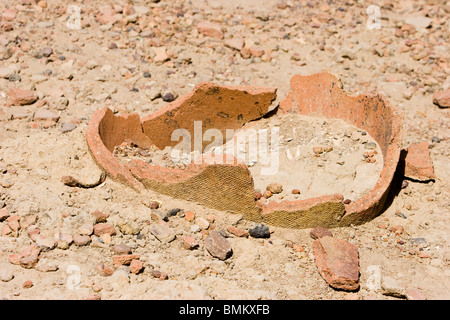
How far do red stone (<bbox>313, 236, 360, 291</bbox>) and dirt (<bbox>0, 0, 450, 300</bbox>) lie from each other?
0.07 m

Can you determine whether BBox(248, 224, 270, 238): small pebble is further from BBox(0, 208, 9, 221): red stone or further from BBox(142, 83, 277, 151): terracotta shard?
BBox(0, 208, 9, 221): red stone

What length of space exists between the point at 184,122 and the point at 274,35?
243 cm

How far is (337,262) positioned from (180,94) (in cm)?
296

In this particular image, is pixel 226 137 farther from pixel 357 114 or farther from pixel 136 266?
pixel 136 266

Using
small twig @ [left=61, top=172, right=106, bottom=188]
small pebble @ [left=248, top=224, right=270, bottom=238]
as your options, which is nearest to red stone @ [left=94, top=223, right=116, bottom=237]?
small twig @ [left=61, top=172, right=106, bottom=188]

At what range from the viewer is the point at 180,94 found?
6160 millimetres

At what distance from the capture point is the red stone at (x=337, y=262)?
3834mm

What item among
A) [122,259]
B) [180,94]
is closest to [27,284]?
[122,259]

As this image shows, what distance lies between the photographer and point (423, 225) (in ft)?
15.1

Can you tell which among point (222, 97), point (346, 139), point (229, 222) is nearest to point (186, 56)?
point (222, 97)

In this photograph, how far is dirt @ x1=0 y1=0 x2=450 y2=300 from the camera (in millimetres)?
3836

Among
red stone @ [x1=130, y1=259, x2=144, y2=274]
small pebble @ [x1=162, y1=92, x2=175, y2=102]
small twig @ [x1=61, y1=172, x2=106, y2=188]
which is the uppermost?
small pebble @ [x1=162, y1=92, x2=175, y2=102]

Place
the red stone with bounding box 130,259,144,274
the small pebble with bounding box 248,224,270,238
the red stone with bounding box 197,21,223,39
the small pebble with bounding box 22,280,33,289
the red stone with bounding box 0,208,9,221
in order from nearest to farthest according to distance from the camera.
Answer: the small pebble with bounding box 22,280,33,289, the red stone with bounding box 130,259,144,274, the red stone with bounding box 0,208,9,221, the small pebble with bounding box 248,224,270,238, the red stone with bounding box 197,21,223,39

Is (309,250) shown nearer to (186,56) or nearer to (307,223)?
(307,223)
